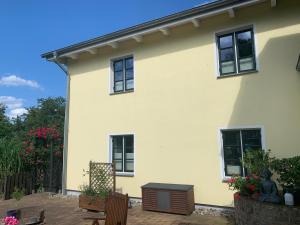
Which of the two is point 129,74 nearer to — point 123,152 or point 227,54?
point 123,152

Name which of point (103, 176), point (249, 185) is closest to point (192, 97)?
point (249, 185)

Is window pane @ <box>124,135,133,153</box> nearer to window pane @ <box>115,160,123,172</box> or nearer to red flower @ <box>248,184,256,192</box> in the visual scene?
window pane @ <box>115,160,123,172</box>

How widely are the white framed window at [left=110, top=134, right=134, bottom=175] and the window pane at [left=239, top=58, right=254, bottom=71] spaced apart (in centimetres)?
460

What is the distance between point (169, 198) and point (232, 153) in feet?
7.66

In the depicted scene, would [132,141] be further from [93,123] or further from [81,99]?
[81,99]

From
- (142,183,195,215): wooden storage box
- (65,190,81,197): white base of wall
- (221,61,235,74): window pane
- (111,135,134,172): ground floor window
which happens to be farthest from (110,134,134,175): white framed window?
(221,61,235,74): window pane

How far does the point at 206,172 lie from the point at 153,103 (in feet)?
10.1

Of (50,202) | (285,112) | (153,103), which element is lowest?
(50,202)

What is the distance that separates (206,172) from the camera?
8.25m

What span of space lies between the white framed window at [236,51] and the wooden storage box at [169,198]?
382 centimetres

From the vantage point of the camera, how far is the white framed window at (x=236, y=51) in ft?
26.7

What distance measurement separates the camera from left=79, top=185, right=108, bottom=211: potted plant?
331 inches

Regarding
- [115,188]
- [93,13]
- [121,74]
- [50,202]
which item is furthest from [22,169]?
[93,13]

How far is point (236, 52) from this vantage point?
8.34 metres
